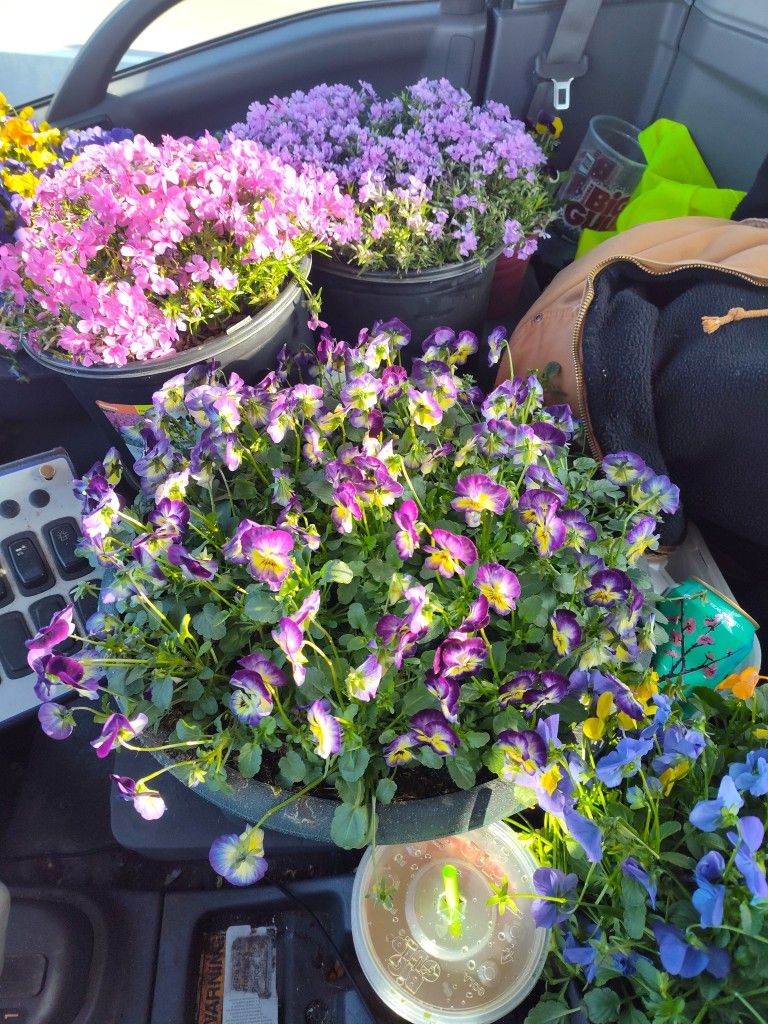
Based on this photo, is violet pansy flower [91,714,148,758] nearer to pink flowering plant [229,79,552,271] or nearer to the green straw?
the green straw

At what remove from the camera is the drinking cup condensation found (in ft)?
4.16

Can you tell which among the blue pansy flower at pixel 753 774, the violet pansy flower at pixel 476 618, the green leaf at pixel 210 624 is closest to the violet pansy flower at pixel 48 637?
the green leaf at pixel 210 624

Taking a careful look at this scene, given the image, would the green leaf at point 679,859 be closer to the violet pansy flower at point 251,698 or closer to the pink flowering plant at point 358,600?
the pink flowering plant at point 358,600

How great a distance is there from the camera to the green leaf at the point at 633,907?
507mm

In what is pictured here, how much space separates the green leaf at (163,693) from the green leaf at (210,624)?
5 cm

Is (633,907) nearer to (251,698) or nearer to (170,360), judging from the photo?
(251,698)

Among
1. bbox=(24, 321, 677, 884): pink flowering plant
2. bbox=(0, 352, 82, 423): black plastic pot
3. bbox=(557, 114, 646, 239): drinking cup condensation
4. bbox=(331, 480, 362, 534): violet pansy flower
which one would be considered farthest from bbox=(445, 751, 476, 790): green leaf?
bbox=(557, 114, 646, 239): drinking cup condensation

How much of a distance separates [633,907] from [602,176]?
1.22 m

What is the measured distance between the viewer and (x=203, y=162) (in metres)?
0.74

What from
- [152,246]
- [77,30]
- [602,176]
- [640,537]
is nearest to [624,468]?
[640,537]

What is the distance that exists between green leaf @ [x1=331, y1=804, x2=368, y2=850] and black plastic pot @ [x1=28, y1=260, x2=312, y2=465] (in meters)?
0.46

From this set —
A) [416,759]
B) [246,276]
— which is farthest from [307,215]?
[416,759]

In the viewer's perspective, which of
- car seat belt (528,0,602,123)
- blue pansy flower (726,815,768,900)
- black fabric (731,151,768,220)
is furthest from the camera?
car seat belt (528,0,602,123)

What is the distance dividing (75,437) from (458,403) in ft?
2.46
